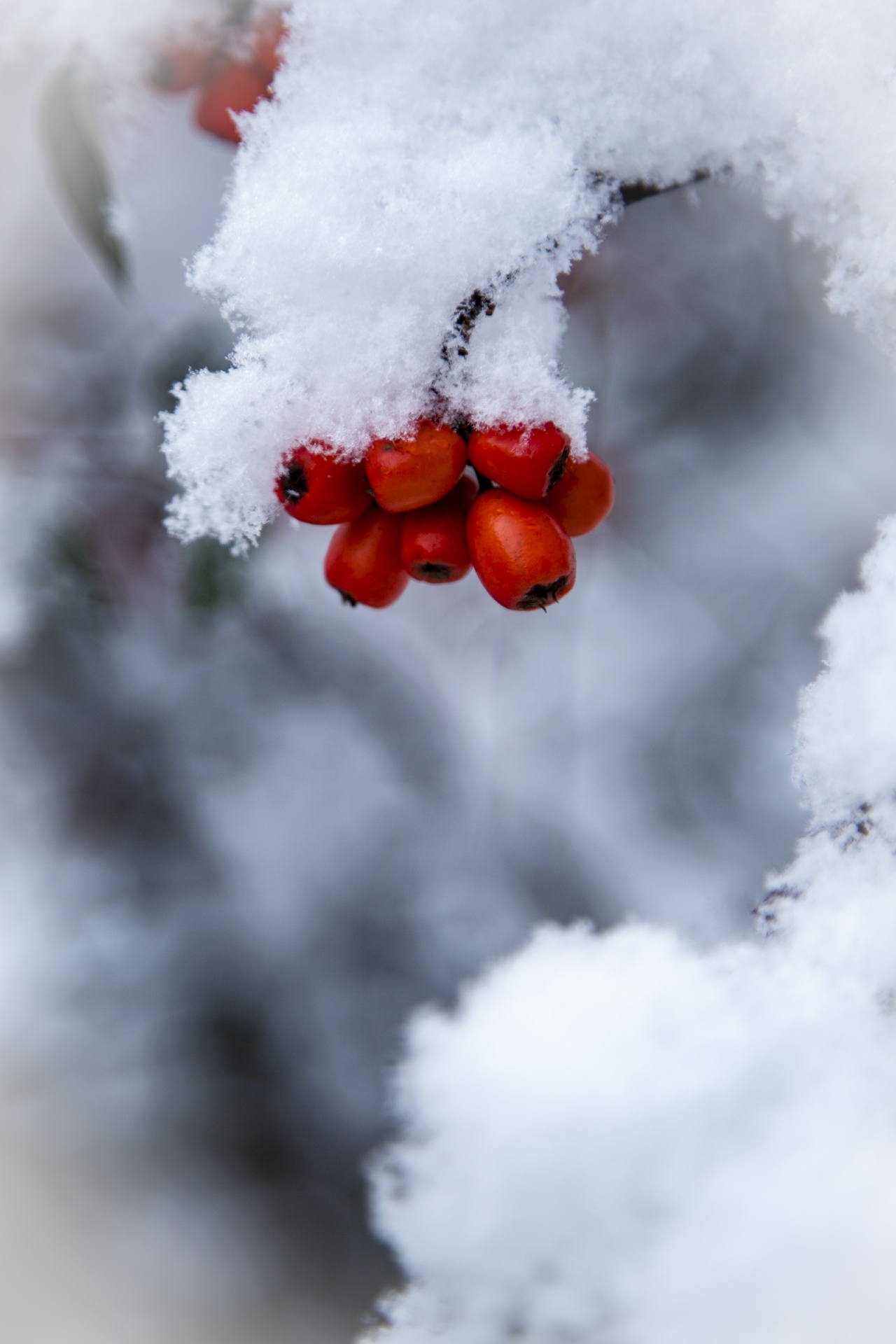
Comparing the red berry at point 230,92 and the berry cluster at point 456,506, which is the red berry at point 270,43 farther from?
the berry cluster at point 456,506

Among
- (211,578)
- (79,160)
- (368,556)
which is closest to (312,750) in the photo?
(211,578)

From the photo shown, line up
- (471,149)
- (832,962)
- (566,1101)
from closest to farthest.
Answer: (471,149)
(832,962)
(566,1101)

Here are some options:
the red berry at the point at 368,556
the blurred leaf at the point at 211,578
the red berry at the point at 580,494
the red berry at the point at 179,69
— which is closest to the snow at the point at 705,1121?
the red berry at the point at 580,494

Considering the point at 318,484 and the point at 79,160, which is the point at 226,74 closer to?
the point at 79,160

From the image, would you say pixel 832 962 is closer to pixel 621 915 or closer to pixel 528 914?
pixel 621 915

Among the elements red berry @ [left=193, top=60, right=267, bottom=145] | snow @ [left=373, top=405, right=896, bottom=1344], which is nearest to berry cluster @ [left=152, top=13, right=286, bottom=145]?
red berry @ [left=193, top=60, right=267, bottom=145]

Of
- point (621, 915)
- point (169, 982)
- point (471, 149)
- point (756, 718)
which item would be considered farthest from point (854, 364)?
point (169, 982)
